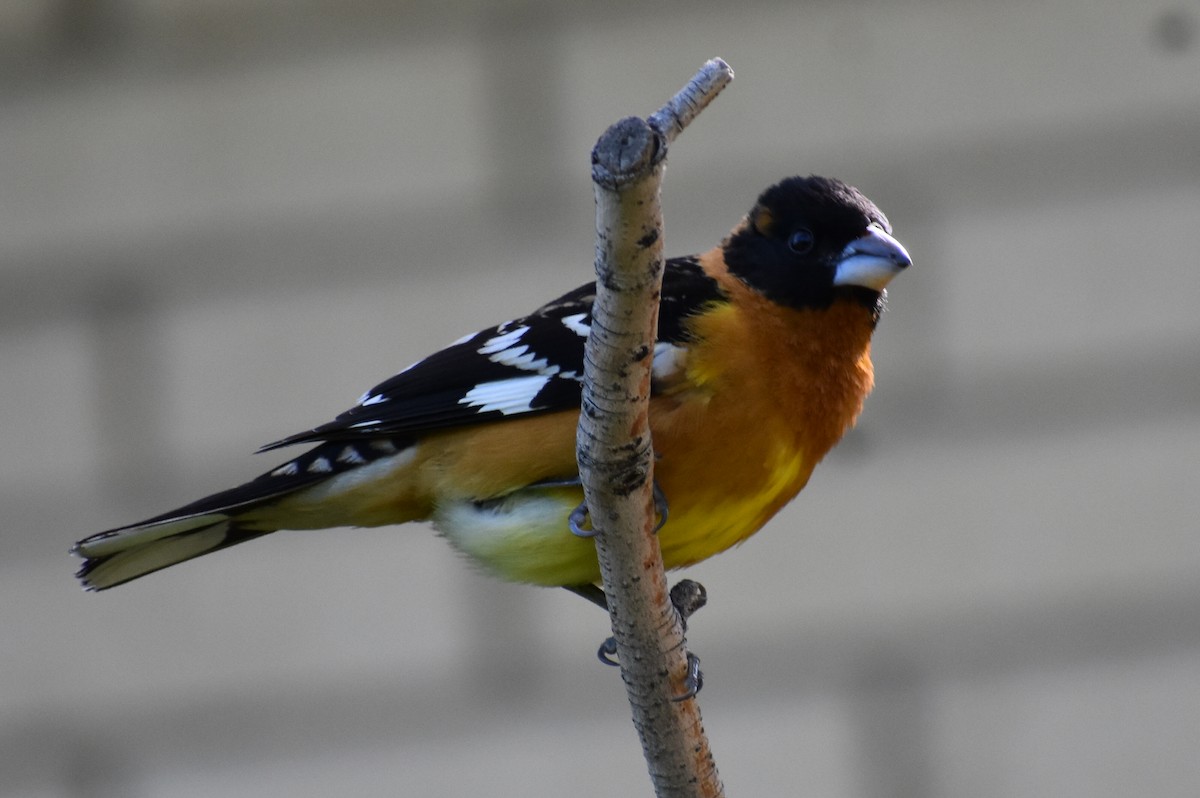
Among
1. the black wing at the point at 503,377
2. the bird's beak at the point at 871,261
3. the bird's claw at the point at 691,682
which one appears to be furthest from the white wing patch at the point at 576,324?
the bird's claw at the point at 691,682

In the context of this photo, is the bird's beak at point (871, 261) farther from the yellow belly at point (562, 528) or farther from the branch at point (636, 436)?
the branch at point (636, 436)

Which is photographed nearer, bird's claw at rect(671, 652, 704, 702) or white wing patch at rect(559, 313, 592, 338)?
bird's claw at rect(671, 652, 704, 702)

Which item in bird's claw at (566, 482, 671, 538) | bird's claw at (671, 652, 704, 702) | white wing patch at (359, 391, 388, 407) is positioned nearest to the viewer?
bird's claw at (671, 652, 704, 702)

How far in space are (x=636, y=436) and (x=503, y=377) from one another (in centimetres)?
70

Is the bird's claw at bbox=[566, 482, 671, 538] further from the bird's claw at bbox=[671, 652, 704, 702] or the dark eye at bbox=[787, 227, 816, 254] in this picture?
the dark eye at bbox=[787, 227, 816, 254]

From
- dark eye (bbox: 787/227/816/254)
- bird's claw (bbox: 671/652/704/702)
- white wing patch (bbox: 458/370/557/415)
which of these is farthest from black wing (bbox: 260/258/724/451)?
bird's claw (bbox: 671/652/704/702)

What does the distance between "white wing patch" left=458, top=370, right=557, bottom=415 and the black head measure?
351 millimetres

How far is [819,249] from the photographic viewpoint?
6.48 ft

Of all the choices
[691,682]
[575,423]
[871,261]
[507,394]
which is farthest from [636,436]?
[871,261]

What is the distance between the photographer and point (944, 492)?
11.1ft

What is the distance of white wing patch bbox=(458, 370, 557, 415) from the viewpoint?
6.14 ft

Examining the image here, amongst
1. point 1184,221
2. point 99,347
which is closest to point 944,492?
point 1184,221

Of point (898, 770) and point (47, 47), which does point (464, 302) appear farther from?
point (898, 770)

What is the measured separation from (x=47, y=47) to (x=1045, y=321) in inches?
102
